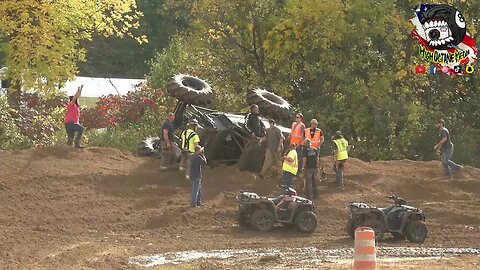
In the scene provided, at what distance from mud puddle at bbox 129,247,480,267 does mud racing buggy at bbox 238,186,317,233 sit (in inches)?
71.2

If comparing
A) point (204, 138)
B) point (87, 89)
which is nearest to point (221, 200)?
point (204, 138)

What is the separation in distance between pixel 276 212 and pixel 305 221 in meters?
0.67

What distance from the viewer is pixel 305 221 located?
774 inches

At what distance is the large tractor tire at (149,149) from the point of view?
26256mm

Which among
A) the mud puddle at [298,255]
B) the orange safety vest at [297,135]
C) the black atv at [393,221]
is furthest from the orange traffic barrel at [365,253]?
the orange safety vest at [297,135]

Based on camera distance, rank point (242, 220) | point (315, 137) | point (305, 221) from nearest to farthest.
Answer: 1. point (305, 221)
2. point (242, 220)
3. point (315, 137)

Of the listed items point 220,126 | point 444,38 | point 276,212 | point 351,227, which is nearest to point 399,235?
point 351,227

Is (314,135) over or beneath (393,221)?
over

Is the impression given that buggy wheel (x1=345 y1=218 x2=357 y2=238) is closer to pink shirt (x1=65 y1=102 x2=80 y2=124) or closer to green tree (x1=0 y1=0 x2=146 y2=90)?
pink shirt (x1=65 y1=102 x2=80 y2=124)

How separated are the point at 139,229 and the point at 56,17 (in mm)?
13449

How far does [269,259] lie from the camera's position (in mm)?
16125

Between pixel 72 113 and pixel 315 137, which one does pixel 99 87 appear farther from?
pixel 315 137

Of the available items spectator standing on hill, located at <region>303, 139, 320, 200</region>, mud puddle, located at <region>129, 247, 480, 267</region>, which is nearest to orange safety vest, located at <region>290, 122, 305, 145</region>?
spectator standing on hill, located at <region>303, 139, 320, 200</region>

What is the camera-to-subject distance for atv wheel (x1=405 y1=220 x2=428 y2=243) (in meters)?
18.9
